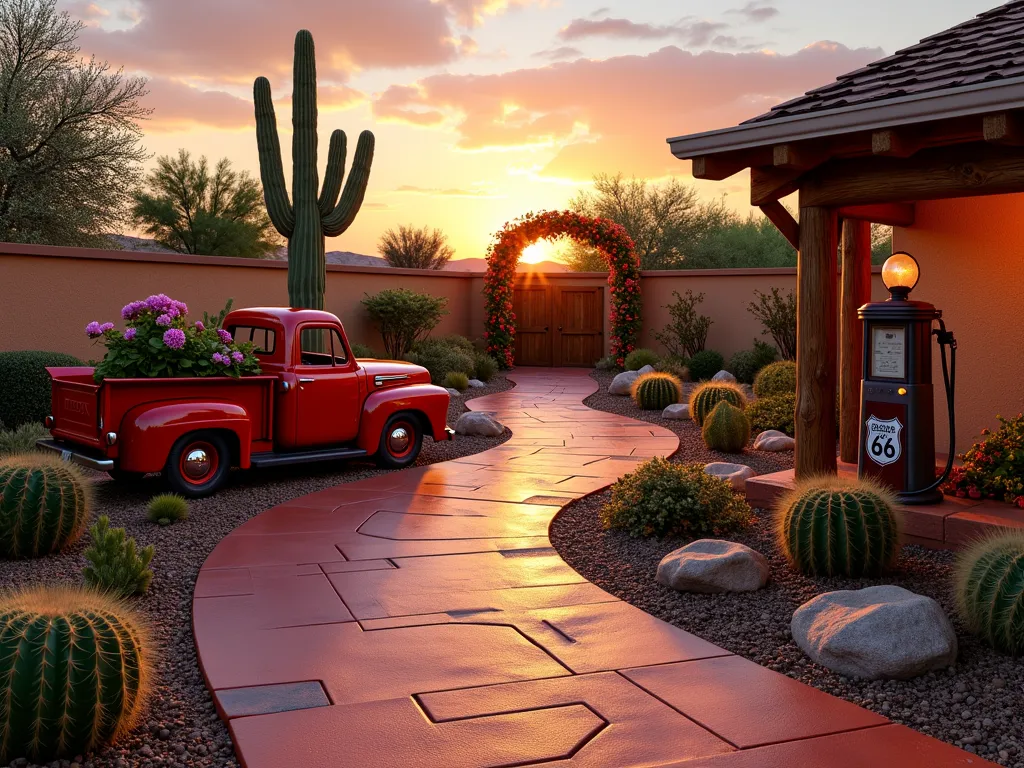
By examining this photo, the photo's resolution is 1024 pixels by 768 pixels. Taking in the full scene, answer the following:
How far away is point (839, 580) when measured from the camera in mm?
5242

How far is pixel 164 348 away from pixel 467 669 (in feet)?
15.5

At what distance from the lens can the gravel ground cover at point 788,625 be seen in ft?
11.5

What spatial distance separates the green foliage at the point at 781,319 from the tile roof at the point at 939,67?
407 inches

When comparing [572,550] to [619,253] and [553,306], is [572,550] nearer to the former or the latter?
[619,253]

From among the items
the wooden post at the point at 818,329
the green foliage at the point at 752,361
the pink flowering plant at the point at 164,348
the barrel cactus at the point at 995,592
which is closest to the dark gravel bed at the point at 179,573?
the pink flowering plant at the point at 164,348

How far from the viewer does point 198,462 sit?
7539 millimetres

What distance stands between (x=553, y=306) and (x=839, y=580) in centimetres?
1787

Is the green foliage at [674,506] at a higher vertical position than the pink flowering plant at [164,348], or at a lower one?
lower

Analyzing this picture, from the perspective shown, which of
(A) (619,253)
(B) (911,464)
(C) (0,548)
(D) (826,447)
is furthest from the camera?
(A) (619,253)

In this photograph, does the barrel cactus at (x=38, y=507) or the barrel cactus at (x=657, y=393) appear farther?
the barrel cactus at (x=657, y=393)

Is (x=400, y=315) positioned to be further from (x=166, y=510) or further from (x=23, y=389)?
(x=166, y=510)

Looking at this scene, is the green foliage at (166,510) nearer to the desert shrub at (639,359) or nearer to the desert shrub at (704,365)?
the desert shrub at (639,359)

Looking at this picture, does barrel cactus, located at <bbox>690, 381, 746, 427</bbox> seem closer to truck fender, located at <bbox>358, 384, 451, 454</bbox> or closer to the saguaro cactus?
truck fender, located at <bbox>358, 384, 451, 454</bbox>

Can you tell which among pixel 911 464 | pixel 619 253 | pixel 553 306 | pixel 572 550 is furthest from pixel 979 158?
pixel 553 306
